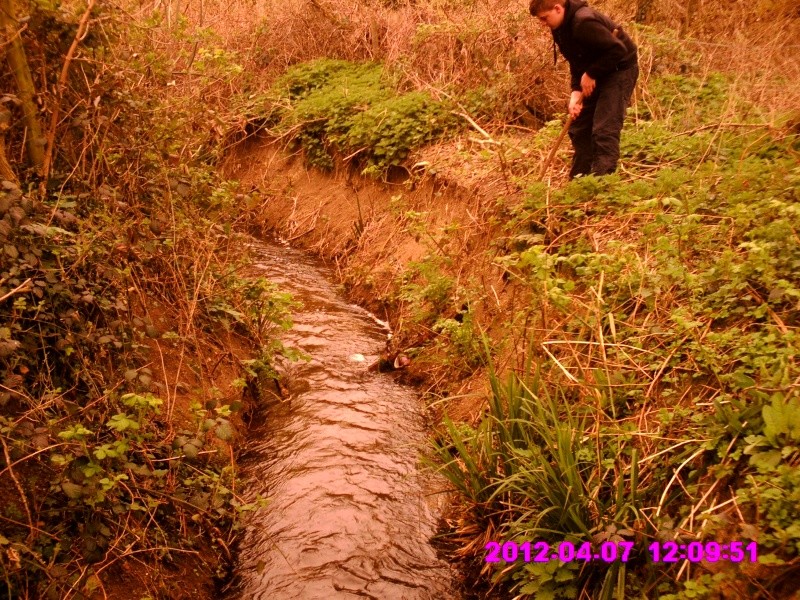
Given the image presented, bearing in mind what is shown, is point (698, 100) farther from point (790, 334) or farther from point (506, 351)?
point (790, 334)

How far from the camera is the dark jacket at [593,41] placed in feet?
15.4

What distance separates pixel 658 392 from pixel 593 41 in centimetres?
294

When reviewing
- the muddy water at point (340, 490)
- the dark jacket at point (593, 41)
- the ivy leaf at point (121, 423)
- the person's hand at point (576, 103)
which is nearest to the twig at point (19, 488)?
the ivy leaf at point (121, 423)

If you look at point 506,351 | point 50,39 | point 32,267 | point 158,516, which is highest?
point 50,39

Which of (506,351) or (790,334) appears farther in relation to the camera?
(506,351)

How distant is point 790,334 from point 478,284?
2.83m

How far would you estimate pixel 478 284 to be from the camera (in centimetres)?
543

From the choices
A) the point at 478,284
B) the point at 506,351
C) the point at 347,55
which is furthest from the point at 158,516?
the point at 347,55

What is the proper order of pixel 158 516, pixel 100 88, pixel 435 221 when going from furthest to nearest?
pixel 435 221, pixel 100 88, pixel 158 516

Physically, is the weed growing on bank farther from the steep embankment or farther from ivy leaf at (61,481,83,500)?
ivy leaf at (61,481,83,500)

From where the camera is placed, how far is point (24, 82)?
3438 millimetres

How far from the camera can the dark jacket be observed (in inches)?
185

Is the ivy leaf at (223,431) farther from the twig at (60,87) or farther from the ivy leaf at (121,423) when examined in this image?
the twig at (60,87)

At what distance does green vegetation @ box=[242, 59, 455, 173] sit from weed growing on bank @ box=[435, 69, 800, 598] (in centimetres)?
337
